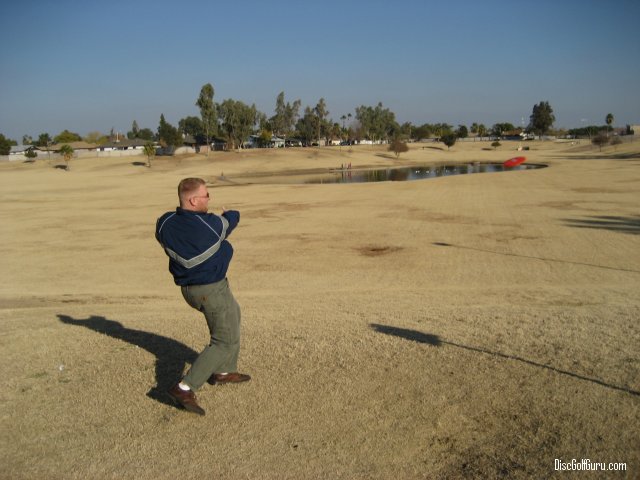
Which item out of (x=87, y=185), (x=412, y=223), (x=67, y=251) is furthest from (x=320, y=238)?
(x=87, y=185)

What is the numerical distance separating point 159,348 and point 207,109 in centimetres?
11556

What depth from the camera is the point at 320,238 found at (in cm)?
2150

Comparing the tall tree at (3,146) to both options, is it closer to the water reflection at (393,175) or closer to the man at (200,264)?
the water reflection at (393,175)

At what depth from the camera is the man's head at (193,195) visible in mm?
5074

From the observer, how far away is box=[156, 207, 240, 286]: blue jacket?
16.6 feet

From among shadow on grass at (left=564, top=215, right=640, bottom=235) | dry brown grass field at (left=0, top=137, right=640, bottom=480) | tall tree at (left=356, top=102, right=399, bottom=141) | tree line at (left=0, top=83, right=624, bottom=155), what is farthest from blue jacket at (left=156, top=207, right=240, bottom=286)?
tall tree at (left=356, top=102, right=399, bottom=141)

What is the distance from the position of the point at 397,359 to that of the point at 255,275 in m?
9.67

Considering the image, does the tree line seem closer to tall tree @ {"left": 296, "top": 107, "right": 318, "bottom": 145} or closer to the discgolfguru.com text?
tall tree @ {"left": 296, "top": 107, "right": 318, "bottom": 145}

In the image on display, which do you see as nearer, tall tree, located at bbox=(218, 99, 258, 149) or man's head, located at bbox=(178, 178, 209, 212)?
man's head, located at bbox=(178, 178, 209, 212)

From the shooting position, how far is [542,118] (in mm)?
186750

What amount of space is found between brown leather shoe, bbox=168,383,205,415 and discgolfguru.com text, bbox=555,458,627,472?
2.97 metres

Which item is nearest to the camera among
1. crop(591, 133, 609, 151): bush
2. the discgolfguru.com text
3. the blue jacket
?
the discgolfguru.com text

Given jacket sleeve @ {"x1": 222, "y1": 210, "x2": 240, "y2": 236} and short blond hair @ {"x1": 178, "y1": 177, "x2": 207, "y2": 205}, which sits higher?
short blond hair @ {"x1": 178, "y1": 177, "x2": 207, "y2": 205}

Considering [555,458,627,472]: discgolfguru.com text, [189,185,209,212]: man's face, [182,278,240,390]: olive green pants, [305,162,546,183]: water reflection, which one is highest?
[189,185,209,212]: man's face
